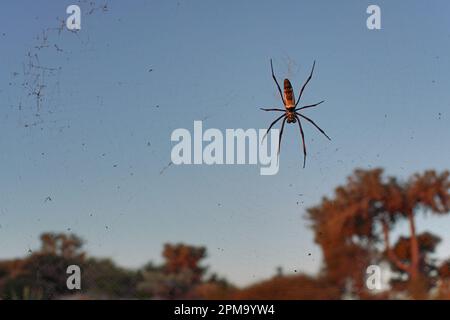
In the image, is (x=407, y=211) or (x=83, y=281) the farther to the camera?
(x=407, y=211)

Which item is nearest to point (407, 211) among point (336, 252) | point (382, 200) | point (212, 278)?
point (382, 200)

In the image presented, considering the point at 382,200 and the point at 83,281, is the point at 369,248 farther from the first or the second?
the point at 83,281
